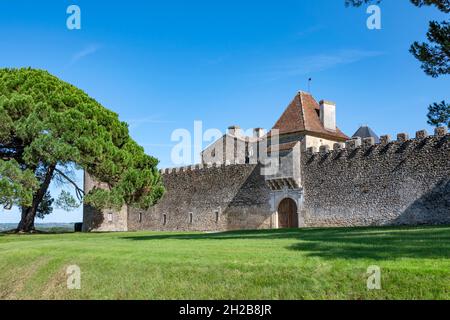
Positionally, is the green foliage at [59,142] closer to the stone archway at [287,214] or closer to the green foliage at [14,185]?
the green foliage at [14,185]

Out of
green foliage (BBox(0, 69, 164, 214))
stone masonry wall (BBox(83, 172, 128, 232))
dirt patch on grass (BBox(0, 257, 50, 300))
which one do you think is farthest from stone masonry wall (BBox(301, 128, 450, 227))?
stone masonry wall (BBox(83, 172, 128, 232))

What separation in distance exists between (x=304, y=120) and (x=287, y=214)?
17.3ft

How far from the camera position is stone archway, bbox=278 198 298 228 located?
2791 cm

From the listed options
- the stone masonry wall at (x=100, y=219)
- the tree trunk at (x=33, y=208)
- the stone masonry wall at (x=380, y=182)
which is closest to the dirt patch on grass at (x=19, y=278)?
the tree trunk at (x=33, y=208)

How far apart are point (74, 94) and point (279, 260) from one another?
1995 centimetres

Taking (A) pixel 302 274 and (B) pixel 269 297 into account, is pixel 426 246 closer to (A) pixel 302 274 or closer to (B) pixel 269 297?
(A) pixel 302 274

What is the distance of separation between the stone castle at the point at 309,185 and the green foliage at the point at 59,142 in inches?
219

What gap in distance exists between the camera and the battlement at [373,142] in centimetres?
2191

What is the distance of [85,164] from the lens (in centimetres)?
2453
